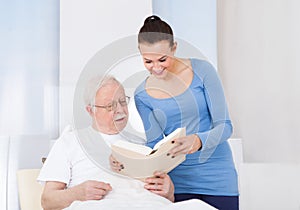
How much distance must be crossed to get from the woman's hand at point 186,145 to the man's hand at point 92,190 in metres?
0.21

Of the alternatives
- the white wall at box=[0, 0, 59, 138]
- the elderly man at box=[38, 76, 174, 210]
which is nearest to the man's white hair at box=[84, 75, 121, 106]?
the elderly man at box=[38, 76, 174, 210]

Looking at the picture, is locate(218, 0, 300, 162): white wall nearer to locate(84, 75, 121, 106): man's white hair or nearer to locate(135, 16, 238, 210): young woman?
locate(135, 16, 238, 210): young woman

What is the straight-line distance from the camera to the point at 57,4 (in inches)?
98.0

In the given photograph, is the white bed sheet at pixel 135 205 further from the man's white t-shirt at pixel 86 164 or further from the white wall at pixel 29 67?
the white wall at pixel 29 67

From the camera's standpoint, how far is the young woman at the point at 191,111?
4.85 ft

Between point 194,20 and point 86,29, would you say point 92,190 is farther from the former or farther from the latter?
point 194,20

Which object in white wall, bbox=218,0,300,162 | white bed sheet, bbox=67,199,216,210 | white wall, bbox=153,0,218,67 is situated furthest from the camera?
white wall, bbox=153,0,218,67

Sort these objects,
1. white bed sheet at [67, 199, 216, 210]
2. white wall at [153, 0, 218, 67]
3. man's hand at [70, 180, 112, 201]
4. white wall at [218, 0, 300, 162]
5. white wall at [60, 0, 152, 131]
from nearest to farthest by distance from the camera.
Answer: white bed sheet at [67, 199, 216, 210], man's hand at [70, 180, 112, 201], white wall at [218, 0, 300, 162], white wall at [60, 0, 152, 131], white wall at [153, 0, 218, 67]

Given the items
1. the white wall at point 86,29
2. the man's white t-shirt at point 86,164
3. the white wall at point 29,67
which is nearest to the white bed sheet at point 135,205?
the man's white t-shirt at point 86,164

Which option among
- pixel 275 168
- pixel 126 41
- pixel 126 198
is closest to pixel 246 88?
pixel 275 168

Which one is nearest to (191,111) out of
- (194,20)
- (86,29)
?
(86,29)

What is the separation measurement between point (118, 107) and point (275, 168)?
0.84 m

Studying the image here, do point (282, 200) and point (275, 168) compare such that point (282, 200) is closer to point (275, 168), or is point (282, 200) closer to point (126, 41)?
point (275, 168)

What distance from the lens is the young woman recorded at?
58.2 inches
